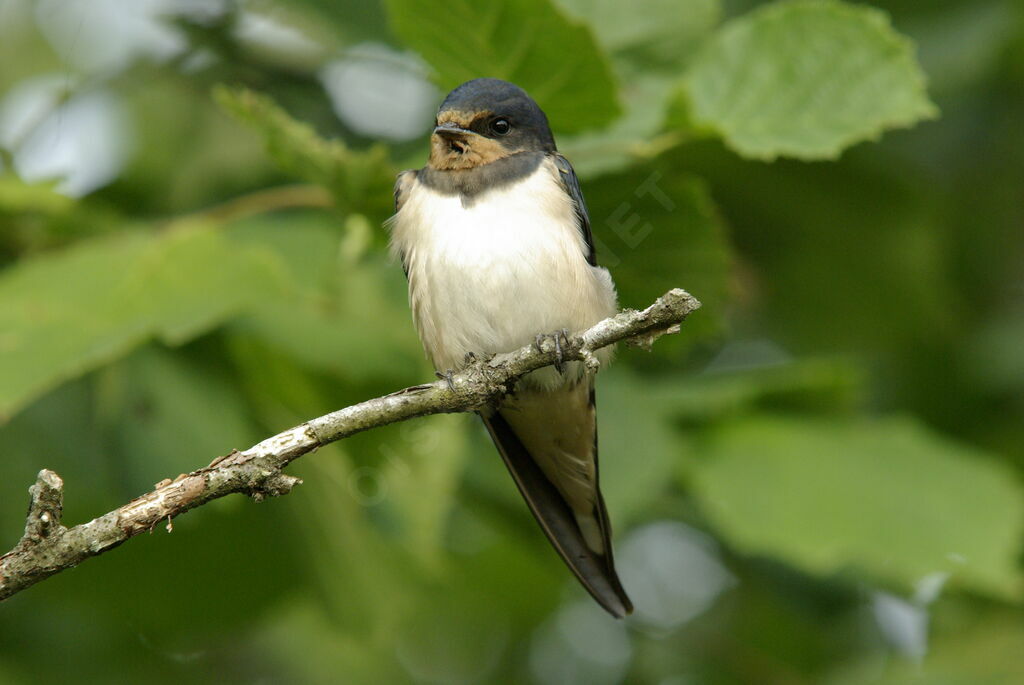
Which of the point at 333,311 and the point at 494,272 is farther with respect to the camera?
the point at 333,311

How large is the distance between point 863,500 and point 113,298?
2590 millimetres

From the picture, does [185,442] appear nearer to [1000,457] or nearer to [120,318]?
[120,318]

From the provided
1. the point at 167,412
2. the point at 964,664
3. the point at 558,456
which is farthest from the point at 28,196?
the point at 964,664

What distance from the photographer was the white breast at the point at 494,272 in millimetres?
3371

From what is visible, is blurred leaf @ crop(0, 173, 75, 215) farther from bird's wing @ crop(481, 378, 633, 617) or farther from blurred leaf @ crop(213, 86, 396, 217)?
bird's wing @ crop(481, 378, 633, 617)

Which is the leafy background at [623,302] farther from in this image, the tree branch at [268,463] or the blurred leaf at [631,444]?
the tree branch at [268,463]

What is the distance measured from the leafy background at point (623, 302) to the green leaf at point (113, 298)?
0.01m

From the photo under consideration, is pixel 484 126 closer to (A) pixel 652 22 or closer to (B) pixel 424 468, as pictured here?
(A) pixel 652 22

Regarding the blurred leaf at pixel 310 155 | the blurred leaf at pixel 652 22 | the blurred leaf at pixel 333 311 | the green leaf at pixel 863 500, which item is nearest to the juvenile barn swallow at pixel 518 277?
the blurred leaf at pixel 310 155

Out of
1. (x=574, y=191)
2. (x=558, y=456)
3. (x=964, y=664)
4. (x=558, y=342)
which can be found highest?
→ (x=574, y=191)

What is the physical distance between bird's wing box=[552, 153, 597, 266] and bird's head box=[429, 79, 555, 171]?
10cm

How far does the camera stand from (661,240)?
12.7ft

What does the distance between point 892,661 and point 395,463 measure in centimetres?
229

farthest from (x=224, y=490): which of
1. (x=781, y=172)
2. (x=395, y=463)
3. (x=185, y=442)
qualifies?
(x=781, y=172)
